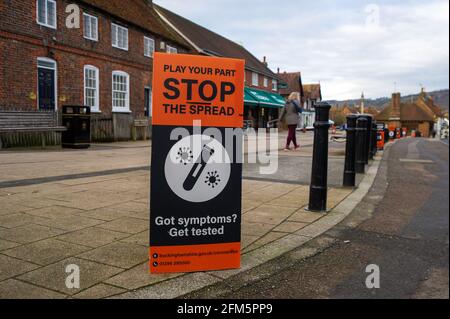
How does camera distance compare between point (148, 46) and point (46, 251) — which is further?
point (148, 46)

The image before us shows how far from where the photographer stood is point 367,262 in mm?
3436

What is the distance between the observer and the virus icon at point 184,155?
3.17 metres

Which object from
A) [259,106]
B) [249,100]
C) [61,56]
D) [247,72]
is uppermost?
[247,72]

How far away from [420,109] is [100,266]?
91010 millimetres

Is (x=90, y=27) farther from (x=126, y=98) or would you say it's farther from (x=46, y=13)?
(x=126, y=98)

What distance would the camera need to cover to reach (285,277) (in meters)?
3.17

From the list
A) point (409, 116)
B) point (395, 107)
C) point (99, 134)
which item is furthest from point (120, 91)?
point (409, 116)

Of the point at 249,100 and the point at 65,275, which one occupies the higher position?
the point at 249,100

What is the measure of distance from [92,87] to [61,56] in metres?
2.38

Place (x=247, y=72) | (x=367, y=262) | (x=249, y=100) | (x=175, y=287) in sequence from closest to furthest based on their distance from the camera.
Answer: (x=175, y=287), (x=367, y=262), (x=249, y=100), (x=247, y=72)

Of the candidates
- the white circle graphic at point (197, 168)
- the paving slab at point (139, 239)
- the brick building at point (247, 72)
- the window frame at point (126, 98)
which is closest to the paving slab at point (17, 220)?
the paving slab at point (139, 239)

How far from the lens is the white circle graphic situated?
3.17 metres

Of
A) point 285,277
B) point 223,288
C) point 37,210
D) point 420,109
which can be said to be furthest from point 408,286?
point 420,109

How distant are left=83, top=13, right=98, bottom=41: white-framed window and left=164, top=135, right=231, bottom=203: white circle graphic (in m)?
17.6
